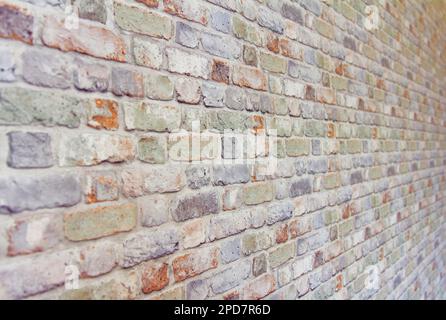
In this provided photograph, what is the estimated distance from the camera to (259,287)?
4.14 ft

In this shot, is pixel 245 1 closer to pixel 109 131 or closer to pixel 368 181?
pixel 109 131

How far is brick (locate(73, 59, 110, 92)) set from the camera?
0.79 m

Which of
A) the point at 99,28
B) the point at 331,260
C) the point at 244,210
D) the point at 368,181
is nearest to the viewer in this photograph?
the point at 99,28

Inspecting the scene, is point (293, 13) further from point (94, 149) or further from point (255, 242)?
point (94, 149)

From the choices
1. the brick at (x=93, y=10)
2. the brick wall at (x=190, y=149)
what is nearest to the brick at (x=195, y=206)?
the brick wall at (x=190, y=149)

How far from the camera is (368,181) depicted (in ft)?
6.57

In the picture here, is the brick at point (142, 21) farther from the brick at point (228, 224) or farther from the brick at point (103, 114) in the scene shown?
the brick at point (228, 224)

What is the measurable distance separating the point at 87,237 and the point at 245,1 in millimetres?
850

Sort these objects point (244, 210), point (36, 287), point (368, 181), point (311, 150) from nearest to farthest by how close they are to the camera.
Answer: point (36, 287), point (244, 210), point (311, 150), point (368, 181)

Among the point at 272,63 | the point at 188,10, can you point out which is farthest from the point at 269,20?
the point at 188,10

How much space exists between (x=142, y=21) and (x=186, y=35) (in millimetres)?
140
